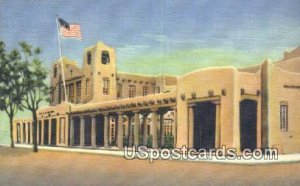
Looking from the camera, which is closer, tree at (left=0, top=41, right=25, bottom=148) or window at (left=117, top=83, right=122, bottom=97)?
window at (left=117, top=83, right=122, bottom=97)

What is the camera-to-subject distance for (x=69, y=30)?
5926 millimetres

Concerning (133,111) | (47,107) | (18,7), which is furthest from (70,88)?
(18,7)

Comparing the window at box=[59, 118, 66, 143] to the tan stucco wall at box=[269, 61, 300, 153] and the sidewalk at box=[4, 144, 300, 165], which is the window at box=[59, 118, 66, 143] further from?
the tan stucco wall at box=[269, 61, 300, 153]

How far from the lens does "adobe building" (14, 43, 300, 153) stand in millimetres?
5641

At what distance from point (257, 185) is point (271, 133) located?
654 mm

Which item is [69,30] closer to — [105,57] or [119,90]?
[105,57]

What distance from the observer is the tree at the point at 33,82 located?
19.7 feet

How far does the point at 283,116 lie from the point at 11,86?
3501 millimetres

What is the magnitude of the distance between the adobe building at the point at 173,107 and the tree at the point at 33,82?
114 millimetres

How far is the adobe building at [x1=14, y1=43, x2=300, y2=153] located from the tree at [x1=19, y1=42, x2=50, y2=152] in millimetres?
114

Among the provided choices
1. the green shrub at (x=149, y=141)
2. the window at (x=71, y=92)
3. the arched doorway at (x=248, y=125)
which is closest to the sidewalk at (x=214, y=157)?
the arched doorway at (x=248, y=125)

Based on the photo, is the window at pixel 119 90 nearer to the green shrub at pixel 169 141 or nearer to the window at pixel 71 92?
the window at pixel 71 92

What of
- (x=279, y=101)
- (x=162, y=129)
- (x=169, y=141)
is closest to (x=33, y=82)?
(x=162, y=129)

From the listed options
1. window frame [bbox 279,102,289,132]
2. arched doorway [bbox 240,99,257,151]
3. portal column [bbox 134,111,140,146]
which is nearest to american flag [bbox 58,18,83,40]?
portal column [bbox 134,111,140,146]
